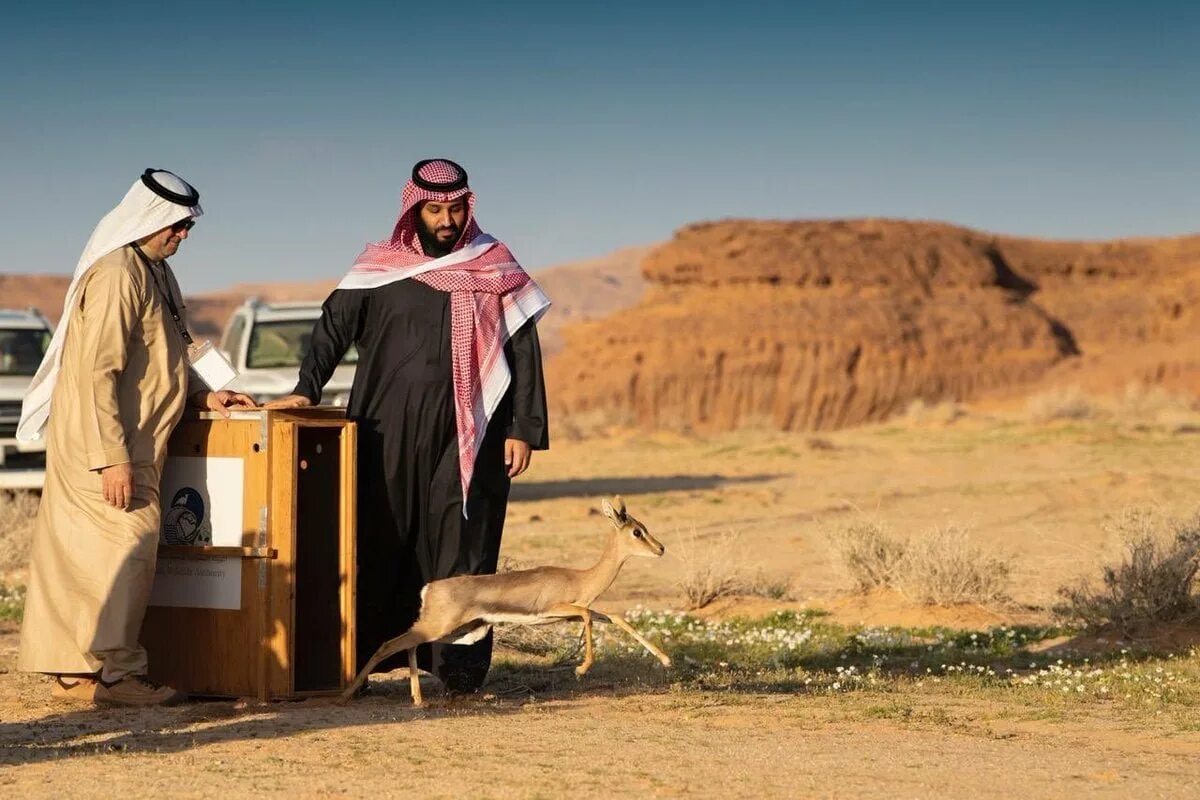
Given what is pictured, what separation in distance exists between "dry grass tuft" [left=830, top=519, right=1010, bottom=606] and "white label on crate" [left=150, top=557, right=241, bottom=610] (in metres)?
5.62

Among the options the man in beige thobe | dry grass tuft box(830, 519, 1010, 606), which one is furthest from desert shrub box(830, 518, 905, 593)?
the man in beige thobe

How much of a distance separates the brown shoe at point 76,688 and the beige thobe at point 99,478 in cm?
18

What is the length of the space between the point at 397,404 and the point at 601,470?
19065mm

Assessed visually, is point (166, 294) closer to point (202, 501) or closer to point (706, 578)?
point (202, 501)

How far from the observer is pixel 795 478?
23219 mm

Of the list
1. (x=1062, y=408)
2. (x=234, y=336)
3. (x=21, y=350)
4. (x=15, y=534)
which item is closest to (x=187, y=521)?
(x=15, y=534)

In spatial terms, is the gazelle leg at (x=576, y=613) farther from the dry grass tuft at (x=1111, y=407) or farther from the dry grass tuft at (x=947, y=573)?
the dry grass tuft at (x=1111, y=407)

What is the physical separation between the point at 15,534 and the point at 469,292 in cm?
782

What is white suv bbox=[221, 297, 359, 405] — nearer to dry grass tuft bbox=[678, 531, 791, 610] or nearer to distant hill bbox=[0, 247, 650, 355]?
dry grass tuft bbox=[678, 531, 791, 610]

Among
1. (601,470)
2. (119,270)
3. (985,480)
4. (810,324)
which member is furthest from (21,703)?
(810,324)

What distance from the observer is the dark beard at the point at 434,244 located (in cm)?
686

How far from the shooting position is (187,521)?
6543mm

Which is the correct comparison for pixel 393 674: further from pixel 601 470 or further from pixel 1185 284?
pixel 1185 284

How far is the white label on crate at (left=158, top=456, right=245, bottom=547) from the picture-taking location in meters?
6.46
